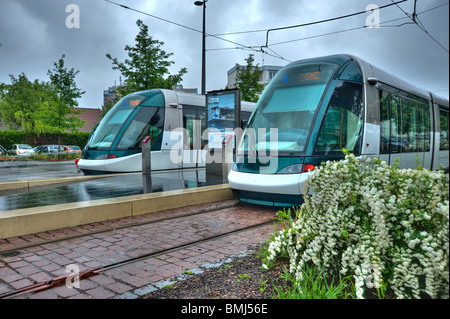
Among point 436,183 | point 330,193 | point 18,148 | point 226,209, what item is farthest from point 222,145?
point 18,148

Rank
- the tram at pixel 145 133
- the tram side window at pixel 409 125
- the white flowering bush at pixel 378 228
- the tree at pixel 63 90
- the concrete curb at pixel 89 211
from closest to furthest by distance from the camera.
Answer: the white flowering bush at pixel 378 228 < the concrete curb at pixel 89 211 < the tram side window at pixel 409 125 < the tram at pixel 145 133 < the tree at pixel 63 90

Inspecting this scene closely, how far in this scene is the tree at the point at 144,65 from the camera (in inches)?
A: 900

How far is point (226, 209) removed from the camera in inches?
297

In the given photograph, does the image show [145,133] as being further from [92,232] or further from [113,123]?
[92,232]

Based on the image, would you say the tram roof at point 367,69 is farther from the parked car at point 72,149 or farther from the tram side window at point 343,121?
the parked car at point 72,149

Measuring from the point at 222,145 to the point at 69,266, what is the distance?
260 inches

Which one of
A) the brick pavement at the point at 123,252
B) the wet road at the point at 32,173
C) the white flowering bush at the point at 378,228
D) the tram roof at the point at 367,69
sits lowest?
the brick pavement at the point at 123,252

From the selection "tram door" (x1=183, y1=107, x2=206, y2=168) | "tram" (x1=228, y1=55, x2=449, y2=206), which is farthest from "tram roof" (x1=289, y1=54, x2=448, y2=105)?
"tram door" (x1=183, y1=107, x2=206, y2=168)

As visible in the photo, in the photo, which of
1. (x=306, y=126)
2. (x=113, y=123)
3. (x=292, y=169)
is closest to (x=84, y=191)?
(x=292, y=169)

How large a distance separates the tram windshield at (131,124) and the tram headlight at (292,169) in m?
6.69

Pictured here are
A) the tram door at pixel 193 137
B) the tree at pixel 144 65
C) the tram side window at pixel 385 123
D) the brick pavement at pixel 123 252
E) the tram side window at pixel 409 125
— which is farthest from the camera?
the tree at pixel 144 65

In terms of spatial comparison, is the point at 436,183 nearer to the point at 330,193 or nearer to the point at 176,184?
the point at 330,193

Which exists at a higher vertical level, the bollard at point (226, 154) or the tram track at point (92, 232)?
the bollard at point (226, 154)

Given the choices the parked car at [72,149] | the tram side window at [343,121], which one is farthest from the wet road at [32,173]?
the parked car at [72,149]
